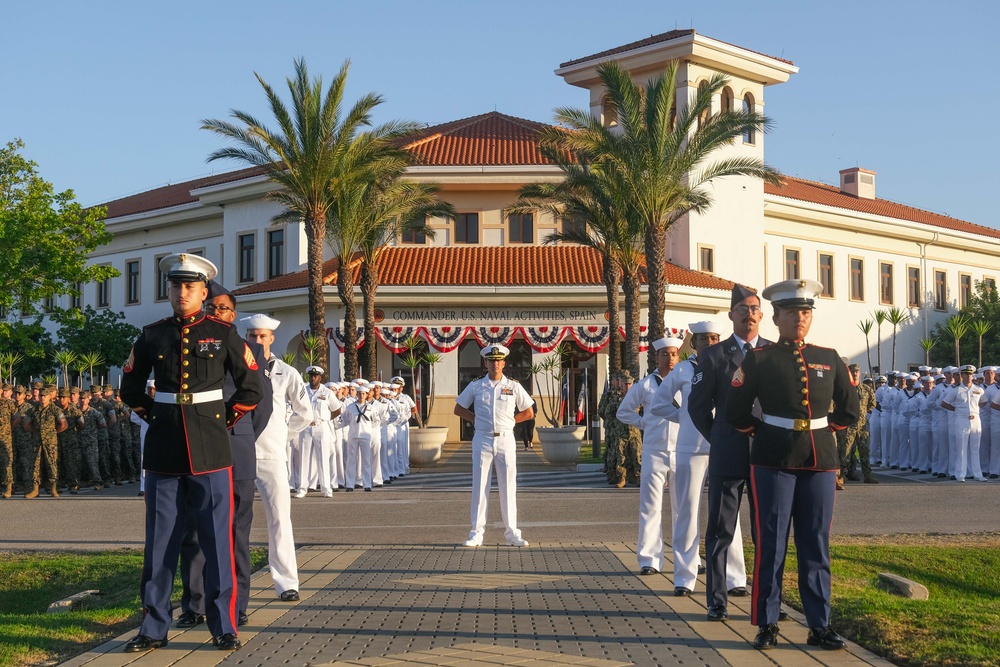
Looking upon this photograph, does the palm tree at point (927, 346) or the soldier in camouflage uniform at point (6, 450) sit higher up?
the palm tree at point (927, 346)

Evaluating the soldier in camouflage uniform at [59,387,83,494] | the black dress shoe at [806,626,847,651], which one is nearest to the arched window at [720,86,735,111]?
the soldier in camouflage uniform at [59,387,83,494]

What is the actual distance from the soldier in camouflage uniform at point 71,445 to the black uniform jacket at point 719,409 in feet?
55.4

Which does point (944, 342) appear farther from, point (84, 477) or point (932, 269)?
point (84, 477)

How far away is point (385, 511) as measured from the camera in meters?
17.6

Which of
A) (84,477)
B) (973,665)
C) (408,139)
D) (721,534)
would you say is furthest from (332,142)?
(973,665)

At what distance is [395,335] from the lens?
39.9m

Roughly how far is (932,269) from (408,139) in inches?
994

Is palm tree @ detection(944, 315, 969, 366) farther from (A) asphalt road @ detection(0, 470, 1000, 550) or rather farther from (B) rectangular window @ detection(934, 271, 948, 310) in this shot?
(A) asphalt road @ detection(0, 470, 1000, 550)

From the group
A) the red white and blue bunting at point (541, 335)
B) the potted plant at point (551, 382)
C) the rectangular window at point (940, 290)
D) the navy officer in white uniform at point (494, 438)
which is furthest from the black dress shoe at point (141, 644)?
the rectangular window at point (940, 290)

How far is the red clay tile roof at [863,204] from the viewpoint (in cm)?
5106

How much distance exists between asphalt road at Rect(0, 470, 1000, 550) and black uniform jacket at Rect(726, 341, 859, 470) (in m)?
6.04

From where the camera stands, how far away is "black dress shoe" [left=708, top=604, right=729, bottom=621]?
26.7 feet

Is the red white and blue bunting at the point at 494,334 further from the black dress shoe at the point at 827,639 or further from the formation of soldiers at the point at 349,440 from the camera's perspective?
the black dress shoe at the point at 827,639

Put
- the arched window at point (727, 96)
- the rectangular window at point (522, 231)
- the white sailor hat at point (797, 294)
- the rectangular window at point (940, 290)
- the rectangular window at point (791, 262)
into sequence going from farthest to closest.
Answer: the rectangular window at point (940, 290), the rectangular window at point (791, 262), the arched window at point (727, 96), the rectangular window at point (522, 231), the white sailor hat at point (797, 294)
